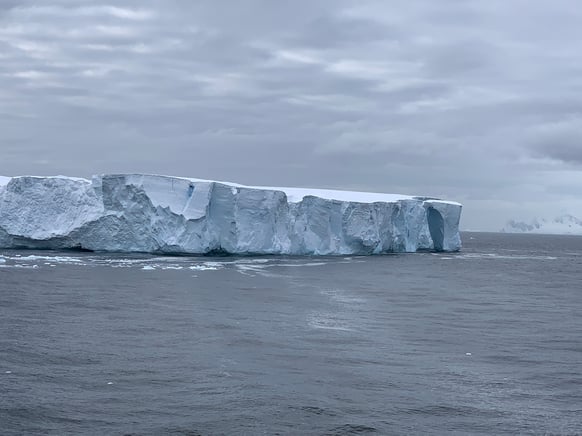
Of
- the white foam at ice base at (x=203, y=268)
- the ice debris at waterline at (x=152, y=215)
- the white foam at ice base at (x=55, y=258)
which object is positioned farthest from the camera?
the ice debris at waterline at (x=152, y=215)

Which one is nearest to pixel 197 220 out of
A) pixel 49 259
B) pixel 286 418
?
pixel 49 259

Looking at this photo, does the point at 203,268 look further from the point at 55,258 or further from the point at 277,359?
the point at 277,359

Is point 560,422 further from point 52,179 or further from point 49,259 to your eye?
point 52,179

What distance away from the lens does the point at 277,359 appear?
11.5 m

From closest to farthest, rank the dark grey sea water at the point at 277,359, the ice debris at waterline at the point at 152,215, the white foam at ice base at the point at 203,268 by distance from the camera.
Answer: the dark grey sea water at the point at 277,359
the white foam at ice base at the point at 203,268
the ice debris at waterline at the point at 152,215

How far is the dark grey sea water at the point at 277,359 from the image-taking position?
849 cm

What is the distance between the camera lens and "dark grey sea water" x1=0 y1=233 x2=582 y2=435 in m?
8.49

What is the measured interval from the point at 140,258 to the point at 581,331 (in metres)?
20.6

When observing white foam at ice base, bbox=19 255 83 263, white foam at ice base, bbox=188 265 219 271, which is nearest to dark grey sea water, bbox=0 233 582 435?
white foam at ice base, bbox=188 265 219 271

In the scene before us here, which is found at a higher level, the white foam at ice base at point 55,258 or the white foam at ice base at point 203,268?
the white foam at ice base at point 203,268

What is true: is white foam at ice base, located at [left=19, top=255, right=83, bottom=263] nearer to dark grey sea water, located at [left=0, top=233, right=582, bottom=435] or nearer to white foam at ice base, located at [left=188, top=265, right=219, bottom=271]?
white foam at ice base, located at [left=188, top=265, right=219, bottom=271]

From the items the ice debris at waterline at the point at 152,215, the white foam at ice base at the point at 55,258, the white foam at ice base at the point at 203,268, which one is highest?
the ice debris at waterline at the point at 152,215

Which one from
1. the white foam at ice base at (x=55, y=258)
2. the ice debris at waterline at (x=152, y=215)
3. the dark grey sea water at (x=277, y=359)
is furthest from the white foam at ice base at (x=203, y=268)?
the white foam at ice base at (x=55, y=258)

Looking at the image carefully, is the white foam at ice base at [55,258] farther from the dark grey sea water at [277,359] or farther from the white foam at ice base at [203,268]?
the dark grey sea water at [277,359]
